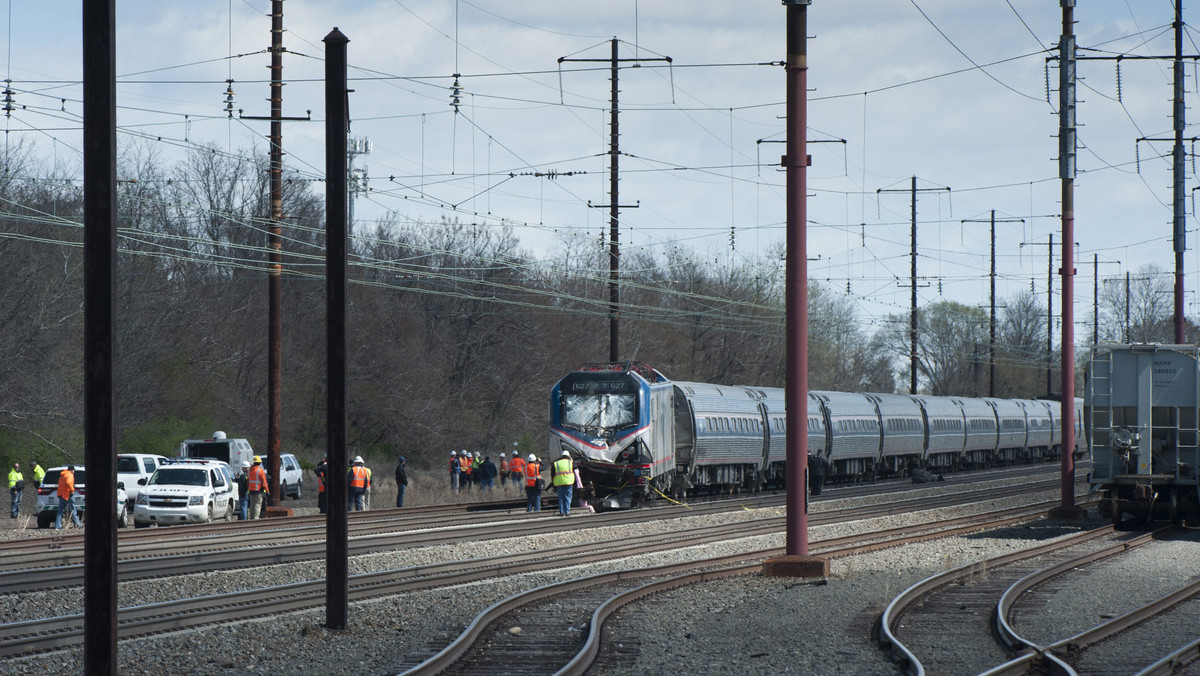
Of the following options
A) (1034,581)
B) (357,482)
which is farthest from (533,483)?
(1034,581)

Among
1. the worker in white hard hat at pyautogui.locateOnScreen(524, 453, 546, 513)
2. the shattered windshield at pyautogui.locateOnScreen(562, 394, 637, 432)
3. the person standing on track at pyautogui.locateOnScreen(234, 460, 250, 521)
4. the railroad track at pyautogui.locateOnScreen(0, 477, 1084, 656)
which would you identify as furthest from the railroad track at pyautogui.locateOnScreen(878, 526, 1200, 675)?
the person standing on track at pyautogui.locateOnScreen(234, 460, 250, 521)

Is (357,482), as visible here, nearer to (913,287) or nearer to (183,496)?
(183,496)

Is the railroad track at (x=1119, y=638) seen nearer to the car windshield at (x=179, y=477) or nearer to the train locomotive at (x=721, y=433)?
the train locomotive at (x=721, y=433)

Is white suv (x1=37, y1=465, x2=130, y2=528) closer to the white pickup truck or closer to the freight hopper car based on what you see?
the white pickup truck

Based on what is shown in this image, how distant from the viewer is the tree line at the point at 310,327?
43.9 m

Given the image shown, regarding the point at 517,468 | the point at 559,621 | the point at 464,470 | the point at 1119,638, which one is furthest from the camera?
the point at 464,470

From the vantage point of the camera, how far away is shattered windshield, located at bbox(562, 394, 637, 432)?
106 feet

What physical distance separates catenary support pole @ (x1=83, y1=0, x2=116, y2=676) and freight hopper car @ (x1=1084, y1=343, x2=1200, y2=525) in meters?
20.3

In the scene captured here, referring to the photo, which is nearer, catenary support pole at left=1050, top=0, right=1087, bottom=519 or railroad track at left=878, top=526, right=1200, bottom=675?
railroad track at left=878, top=526, right=1200, bottom=675

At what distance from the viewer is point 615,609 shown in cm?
1413

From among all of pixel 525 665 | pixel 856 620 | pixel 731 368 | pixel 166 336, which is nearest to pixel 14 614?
pixel 525 665

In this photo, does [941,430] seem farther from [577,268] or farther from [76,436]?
[76,436]

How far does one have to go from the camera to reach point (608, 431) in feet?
106

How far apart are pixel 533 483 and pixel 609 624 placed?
1729cm
